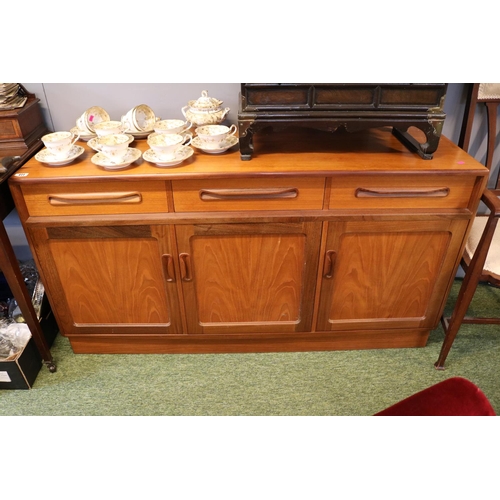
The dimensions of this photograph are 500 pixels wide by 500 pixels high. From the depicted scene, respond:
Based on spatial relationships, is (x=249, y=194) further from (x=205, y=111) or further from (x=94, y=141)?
(x=94, y=141)

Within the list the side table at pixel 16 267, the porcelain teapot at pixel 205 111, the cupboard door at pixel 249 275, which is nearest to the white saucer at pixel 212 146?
the porcelain teapot at pixel 205 111

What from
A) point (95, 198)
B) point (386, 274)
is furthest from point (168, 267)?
point (386, 274)

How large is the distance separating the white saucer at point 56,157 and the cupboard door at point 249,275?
43 cm

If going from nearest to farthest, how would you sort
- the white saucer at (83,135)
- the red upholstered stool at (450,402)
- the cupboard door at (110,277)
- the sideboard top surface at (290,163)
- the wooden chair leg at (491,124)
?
1. the red upholstered stool at (450,402)
2. the sideboard top surface at (290,163)
3. the cupboard door at (110,277)
4. the white saucer at (83,135)
5. the wooden chair leg at (491,124)

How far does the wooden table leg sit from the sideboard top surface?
0.24m

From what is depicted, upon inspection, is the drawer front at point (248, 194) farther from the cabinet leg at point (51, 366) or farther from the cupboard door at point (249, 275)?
the cabinet leg at point (51, 366)

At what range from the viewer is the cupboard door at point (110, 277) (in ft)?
4.59

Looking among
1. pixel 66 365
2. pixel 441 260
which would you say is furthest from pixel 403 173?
pixel 66 365

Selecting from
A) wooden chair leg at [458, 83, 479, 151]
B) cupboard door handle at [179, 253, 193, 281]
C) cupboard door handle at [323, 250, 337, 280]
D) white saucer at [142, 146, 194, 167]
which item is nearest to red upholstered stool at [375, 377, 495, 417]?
cupboard door handle at [323, 250, 337, 280]

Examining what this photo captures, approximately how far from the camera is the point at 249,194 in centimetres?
133

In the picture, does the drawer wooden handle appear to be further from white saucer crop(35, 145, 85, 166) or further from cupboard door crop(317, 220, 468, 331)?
cupboard door crop(317, 220, 468, 331)

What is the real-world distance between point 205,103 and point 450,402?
4.06 ft

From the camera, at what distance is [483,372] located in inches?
64.9

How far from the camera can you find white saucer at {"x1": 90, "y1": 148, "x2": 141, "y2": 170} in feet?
4.30
